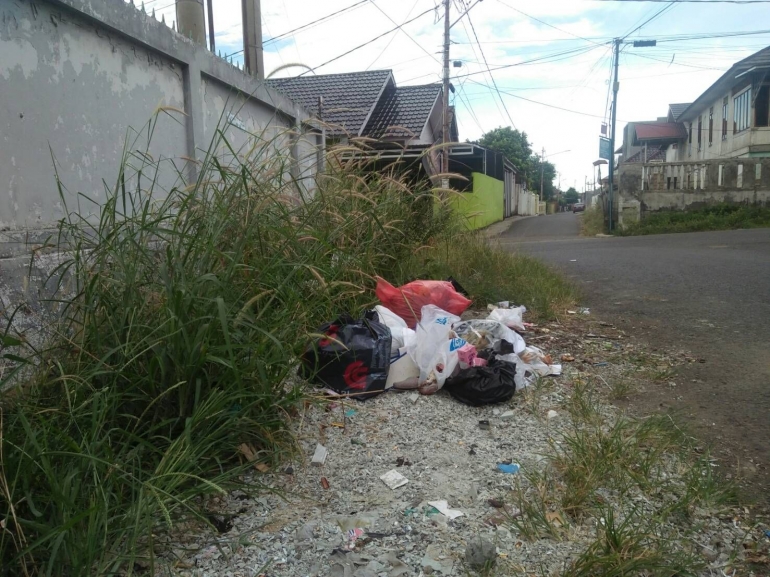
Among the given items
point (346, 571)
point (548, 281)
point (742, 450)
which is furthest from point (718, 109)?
point (346, 571)

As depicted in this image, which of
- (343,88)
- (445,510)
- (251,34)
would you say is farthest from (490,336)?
(343,88)

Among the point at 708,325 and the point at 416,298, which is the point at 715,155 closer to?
the point at 708,325

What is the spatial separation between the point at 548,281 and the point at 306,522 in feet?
13.7

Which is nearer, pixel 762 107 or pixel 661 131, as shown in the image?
pixel 762 107

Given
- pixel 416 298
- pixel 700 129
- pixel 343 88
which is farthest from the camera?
pixel 700 129

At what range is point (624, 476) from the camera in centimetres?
215

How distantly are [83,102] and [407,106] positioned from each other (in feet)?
49.3

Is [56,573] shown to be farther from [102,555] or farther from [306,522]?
[306,522]

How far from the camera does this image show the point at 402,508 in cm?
204

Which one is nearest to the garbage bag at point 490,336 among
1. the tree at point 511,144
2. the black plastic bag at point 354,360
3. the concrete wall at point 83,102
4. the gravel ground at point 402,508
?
the gravel ground at point 402,508

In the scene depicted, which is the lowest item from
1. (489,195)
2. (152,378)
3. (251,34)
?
(152,378)

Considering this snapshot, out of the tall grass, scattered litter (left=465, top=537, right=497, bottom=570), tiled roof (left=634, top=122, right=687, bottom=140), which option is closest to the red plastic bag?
the tall grass

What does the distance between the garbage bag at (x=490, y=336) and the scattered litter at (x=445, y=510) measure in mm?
1505

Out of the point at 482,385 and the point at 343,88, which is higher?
the point at 343,88
